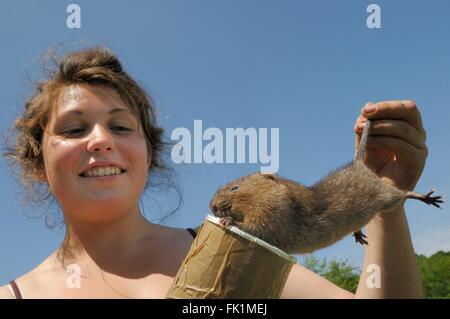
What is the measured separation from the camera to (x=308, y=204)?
Result: 12.8 ft

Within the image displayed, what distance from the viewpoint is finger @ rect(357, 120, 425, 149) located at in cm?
393

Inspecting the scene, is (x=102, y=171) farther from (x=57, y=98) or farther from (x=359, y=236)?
(x=359, y=236)

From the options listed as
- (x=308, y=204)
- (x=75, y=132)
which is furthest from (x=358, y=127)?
(x=75, y=132)

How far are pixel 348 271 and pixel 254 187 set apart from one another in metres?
30.9

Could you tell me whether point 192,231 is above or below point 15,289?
above

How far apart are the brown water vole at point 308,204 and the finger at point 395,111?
10 cm

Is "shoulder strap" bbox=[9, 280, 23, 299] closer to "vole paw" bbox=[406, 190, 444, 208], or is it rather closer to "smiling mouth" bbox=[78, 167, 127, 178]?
"smiling mouth" bbox=[78, 167, 127, 178]

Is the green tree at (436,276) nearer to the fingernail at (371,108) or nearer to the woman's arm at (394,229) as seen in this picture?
the woman's arm at (394,229)

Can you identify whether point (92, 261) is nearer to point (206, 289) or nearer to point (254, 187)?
point (254, 187)

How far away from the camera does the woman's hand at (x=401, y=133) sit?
12.9 feet

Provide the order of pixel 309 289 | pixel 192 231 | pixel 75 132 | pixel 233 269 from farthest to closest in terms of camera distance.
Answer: pixel 192 231 → pixel 309 289 → pixel 75 132 → pixel 233 269

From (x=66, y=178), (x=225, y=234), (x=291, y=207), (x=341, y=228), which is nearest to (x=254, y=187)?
(x=291, y=207)

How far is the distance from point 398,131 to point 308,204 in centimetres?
90

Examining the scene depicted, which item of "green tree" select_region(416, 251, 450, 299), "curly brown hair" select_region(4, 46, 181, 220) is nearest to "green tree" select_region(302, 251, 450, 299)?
"green tree" select_region(416, 251, 450, 299)
